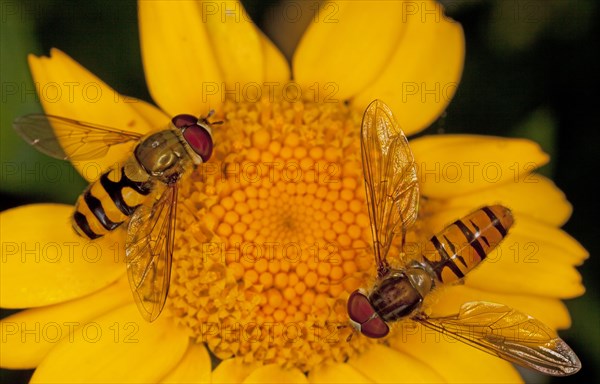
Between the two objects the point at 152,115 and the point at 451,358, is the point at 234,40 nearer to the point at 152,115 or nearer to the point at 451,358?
the point at 152,115

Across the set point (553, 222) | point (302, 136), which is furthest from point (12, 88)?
point (553, 222)

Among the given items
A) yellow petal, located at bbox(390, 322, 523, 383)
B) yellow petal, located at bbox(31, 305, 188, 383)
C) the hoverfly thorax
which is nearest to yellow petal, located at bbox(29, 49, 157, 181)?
the hoverfly thorax

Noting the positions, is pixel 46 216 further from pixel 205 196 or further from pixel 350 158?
pixel 350 158

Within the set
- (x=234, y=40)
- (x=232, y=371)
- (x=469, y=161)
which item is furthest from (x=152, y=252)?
(x=469, y=161)

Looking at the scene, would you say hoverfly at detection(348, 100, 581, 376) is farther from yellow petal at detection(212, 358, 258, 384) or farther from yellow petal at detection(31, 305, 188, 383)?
yellow petal at detection(31, 305, 188, 383)

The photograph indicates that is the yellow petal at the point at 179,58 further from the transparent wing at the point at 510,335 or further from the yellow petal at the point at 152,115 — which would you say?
the transparent wing at the point at 510,335

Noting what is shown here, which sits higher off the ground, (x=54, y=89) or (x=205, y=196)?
(x=54, y=89)
